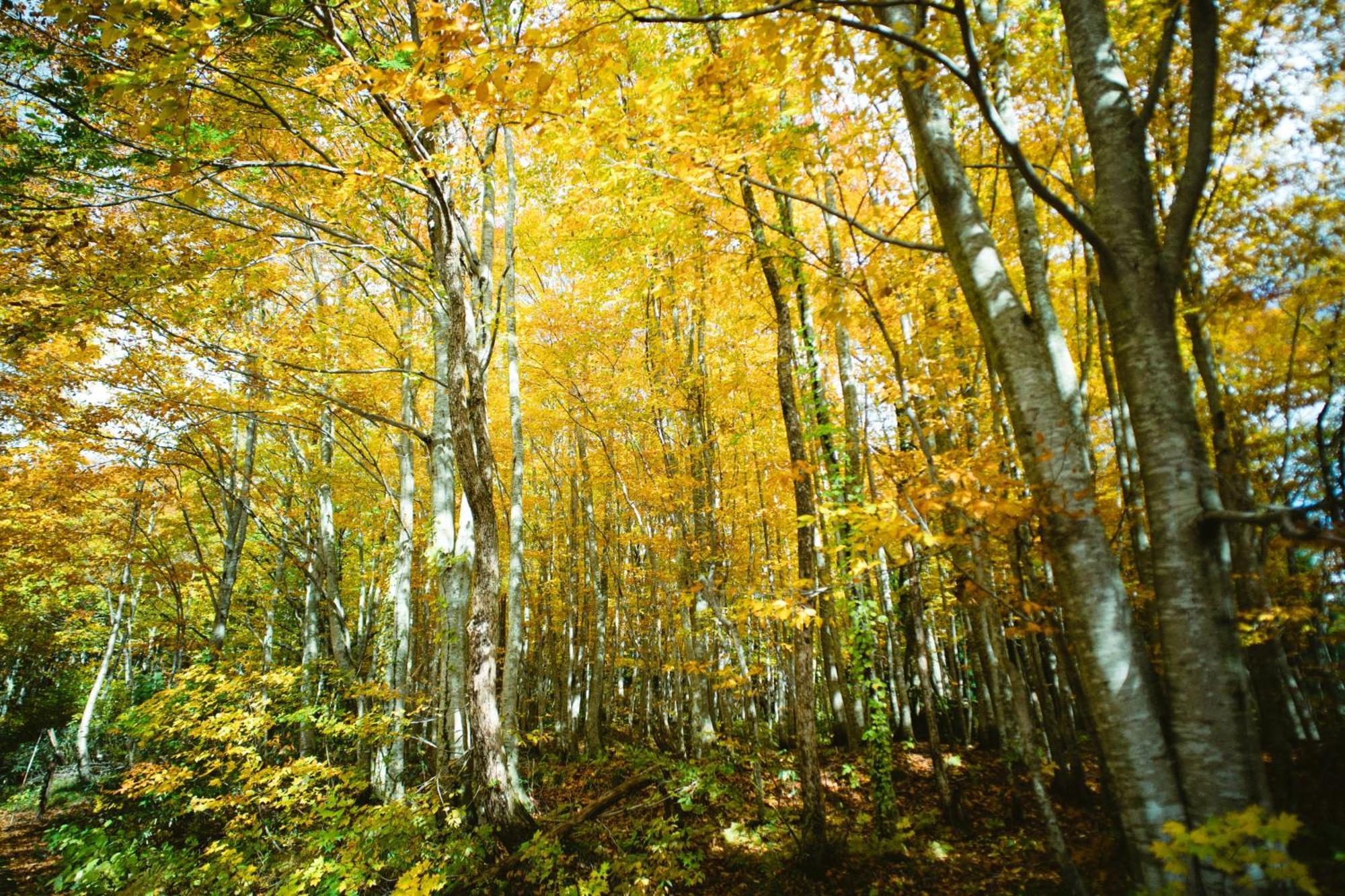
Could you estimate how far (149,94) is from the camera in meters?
2.42

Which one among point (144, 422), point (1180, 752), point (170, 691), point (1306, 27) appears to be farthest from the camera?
point (144, 422)

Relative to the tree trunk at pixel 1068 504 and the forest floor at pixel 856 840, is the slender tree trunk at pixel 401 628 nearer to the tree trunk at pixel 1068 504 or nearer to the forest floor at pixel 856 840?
the forest floor at pixel 856 840

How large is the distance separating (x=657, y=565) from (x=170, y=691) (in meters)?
9.05

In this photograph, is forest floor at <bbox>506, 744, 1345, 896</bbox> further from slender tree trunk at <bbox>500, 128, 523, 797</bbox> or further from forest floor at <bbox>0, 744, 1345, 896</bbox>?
slender tree trunk at <bbox>500, 128, 523, 797</bbox>

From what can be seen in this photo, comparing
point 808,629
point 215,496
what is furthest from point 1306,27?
point 215,496

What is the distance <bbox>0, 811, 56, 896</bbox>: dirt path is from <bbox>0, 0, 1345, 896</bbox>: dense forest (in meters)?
0.17

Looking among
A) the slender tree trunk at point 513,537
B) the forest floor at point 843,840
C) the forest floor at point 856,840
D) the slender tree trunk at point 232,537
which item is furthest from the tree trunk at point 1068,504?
the slender tree trunk at point 232,537

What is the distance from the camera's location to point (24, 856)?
32.7ft

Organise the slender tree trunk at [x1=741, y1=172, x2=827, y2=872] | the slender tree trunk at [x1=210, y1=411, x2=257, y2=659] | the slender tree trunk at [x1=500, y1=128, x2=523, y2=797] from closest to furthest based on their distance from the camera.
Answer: the slender tree trunk at [x1=741, y1=172, x2=827, y2=872] → the slender tree trunk at [x1=500, y1=128, x2=523, y2=797] → the slender tree trunk at [x1=210, y1=411, x2=257, y2=659]

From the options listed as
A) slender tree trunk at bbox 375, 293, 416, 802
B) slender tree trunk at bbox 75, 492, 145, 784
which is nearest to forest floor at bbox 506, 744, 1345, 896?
slender tree trunk at bbox 375, 293, 416, 802

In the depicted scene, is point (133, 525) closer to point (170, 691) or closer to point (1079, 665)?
point (170, 691)

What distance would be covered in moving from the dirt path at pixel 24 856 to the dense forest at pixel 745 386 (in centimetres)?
17

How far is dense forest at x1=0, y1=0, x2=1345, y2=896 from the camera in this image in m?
2.21

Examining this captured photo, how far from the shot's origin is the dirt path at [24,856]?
7.81 m
